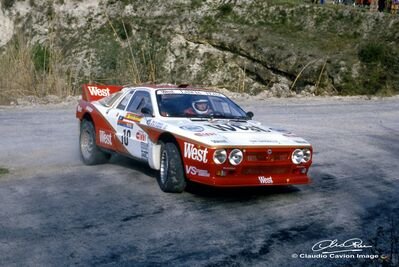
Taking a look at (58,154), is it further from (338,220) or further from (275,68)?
(275,68)

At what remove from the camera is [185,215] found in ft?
25.2

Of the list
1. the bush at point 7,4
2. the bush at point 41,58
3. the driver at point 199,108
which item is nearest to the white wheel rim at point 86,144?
the driver at point 199,108

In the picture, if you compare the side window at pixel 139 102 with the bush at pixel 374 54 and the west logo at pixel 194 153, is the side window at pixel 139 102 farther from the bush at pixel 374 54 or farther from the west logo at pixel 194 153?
the bush at pixel 374 54

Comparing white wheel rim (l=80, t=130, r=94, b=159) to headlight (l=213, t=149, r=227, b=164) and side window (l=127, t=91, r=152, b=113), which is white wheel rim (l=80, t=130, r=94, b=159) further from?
headlight (l=213, t=149, r=227, b=164)

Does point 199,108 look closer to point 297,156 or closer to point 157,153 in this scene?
point 157,153

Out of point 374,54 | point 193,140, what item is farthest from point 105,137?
point 374,54

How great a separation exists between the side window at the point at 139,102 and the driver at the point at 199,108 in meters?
0.58

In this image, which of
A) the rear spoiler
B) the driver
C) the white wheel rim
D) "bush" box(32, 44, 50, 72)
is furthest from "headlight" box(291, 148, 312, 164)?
"bush" box(32, 44, 50, 72)

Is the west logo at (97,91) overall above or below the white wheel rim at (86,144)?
above

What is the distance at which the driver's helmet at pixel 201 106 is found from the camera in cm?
968

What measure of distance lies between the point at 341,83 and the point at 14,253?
21.9m

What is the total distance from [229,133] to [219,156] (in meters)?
0.52

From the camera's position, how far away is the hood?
27.3ft
